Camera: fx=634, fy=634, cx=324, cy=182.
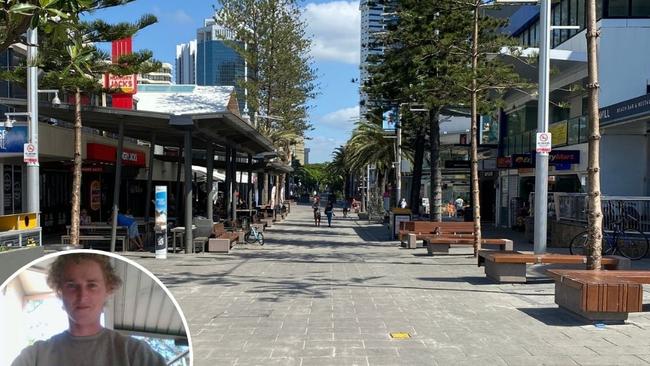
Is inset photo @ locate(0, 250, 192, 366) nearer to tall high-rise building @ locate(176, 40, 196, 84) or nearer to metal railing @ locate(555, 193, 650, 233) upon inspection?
metal railing @ locate(555, 193, 650, 233)

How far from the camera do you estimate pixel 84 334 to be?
229 cm

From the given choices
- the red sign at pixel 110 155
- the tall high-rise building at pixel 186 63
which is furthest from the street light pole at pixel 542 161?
the tall high-rise building at pixel 186 63

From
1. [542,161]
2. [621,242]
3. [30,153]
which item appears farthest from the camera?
[621,242]

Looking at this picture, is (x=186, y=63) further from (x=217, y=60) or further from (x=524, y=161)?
(x=524, y=161)

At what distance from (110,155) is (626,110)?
1917 centimetres

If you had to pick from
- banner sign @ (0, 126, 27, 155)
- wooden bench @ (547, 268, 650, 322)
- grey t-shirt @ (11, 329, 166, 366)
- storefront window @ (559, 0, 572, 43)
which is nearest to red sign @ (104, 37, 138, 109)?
banner sign @ (0, 126, 27, 155)

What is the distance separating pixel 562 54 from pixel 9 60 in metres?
21.0

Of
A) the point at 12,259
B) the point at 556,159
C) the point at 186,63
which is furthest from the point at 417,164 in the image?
the point at 186,63

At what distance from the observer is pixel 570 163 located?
2266 centimetres

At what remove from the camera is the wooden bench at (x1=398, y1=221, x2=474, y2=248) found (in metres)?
20.6

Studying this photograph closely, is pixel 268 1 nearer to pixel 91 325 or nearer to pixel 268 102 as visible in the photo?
pixel 268 102

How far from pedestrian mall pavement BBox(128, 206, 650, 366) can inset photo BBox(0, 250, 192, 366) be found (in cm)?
411

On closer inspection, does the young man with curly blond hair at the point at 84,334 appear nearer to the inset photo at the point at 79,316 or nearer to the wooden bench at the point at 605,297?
the inset photo at the point at 79,316

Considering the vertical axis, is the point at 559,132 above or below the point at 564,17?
below
